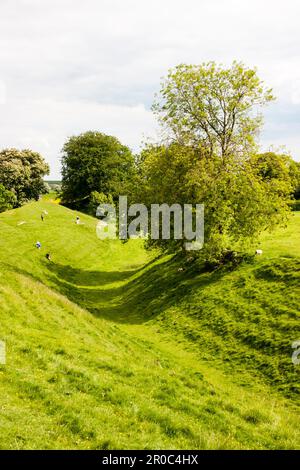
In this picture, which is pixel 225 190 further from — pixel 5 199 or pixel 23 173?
pixel 23 173

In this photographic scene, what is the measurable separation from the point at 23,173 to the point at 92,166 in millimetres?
23717

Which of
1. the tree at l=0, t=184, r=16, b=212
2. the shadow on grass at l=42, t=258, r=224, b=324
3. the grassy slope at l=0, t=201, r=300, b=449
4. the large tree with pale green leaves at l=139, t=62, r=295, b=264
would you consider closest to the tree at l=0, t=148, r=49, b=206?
the tree at l=0, t=184, r=16, b=212

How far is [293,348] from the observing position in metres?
25.0

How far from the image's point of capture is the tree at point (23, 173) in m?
115

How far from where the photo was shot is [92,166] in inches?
4281

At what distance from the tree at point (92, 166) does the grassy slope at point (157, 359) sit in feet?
191

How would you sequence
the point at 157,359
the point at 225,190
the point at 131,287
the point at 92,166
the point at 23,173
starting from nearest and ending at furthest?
the point at 157,359, the point at 225,190, the point at 131,287, the point at 92,166, the point at 23,173

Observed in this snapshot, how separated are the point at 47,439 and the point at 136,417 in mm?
3753

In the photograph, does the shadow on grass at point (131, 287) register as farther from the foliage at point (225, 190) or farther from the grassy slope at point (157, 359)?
the foliage at point (225, 190)

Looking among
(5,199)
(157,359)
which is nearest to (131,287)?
(157,359)

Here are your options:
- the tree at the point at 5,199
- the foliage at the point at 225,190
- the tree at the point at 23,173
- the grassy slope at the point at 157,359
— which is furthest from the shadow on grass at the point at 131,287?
the tree at the point at 23,173

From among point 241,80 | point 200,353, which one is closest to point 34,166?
point 241,80

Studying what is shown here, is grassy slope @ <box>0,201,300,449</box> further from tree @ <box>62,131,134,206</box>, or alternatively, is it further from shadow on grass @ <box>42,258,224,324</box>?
tree @ <box>62,131,134,206</box>
